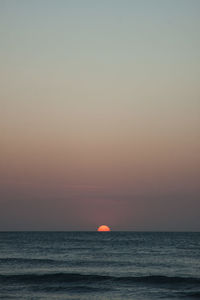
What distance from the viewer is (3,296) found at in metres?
26.5

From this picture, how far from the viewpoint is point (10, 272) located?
3750cm

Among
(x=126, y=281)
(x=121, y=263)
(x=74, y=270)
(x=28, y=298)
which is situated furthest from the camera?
(x=121, y=263)

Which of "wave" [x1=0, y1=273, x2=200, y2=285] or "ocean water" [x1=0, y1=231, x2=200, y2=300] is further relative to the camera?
"wave" [x1=0, y1=273, x2=200, y2=285]

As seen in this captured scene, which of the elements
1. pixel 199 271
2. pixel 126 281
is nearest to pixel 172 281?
pixel 126 281

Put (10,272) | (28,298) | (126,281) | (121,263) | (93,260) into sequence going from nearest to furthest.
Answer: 1. (28,298)
2. (126,281)
3. (10,272)
4. (121,263)
5. (93,260)

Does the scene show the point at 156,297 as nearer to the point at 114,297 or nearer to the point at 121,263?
the point at 114,297

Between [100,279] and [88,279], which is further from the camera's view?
[88,279]

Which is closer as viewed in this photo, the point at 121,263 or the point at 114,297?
the point at 114,297

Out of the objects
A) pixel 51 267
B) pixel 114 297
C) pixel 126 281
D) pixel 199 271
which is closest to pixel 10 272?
pixel 51 267

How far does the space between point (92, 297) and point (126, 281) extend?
7150 millimetres

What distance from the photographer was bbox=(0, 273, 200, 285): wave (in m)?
33.6

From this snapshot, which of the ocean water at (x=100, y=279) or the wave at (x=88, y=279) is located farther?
the wave at (x=88, y=279)

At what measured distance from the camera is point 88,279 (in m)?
35.2

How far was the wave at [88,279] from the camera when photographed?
33.6 metres
